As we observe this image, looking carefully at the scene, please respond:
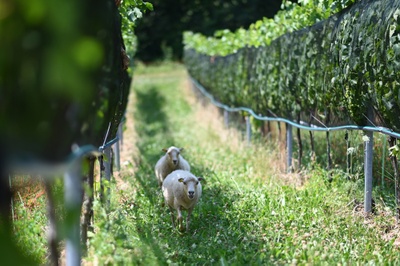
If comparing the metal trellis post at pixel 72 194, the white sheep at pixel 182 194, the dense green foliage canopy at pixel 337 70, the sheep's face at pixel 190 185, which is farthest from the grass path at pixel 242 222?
the dense green foliage canopy at pixel 337 70

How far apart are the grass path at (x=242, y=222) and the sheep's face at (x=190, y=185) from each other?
482 millimetres

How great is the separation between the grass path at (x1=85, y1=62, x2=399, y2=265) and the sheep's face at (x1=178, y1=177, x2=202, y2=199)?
48 cm

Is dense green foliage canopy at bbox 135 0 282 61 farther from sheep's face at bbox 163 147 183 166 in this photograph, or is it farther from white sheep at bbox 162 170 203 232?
white sheep at bbox 162 170 203 232

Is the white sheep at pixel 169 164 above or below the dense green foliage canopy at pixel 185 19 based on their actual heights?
below

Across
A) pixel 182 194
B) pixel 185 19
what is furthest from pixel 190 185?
pixel 185 19

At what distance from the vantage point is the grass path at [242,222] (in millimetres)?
6211

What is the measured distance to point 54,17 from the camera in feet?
9.23

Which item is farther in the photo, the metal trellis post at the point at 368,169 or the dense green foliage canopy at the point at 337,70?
the metal trellis post at the point at 368,169

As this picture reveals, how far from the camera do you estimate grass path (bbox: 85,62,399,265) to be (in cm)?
621

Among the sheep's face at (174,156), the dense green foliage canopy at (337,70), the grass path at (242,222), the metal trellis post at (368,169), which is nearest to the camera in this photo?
the grass path at (242,222)

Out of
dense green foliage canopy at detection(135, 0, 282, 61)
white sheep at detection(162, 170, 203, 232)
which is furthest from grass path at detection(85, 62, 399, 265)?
dense green foliage canopy at detection(135, 0, 282, 61)

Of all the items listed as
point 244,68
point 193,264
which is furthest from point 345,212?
point 244,68

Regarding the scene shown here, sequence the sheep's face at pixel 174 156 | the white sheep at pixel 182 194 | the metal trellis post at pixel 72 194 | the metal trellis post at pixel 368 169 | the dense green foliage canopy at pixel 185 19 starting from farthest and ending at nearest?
the dense green foliage canopy at pixel 185 19
the sheep's face at pixel 174 156
the white sheep at pixel 182 194
the metal trellis post at pixel 368 169
the metal trellis post at pixel 72 194

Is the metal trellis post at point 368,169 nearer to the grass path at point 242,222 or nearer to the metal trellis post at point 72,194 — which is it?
the grass path at point 242,222
